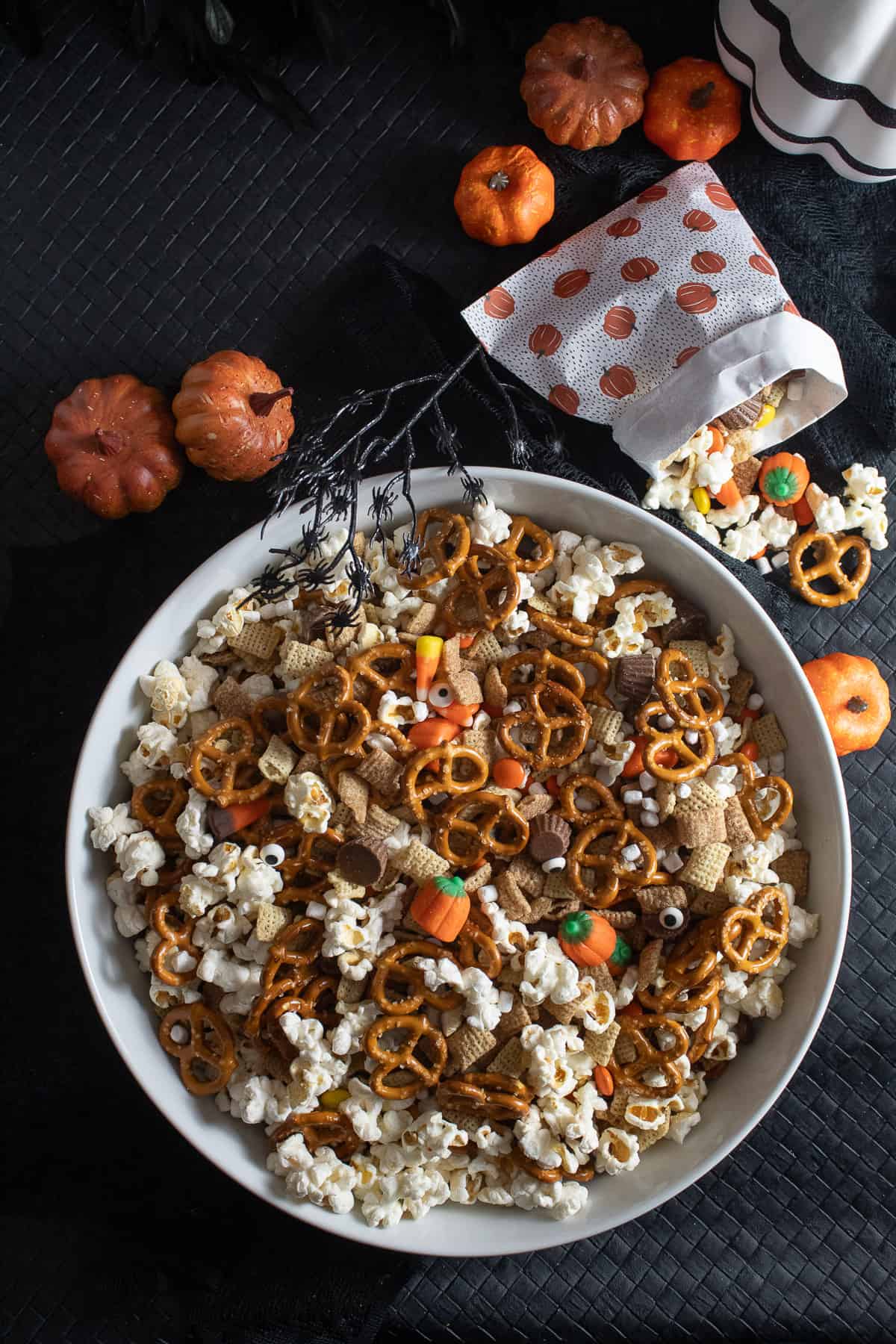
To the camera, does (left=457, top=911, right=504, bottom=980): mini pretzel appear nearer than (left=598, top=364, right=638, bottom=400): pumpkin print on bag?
Yes

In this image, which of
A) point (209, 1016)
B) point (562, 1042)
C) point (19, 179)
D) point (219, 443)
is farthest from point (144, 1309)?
point (19, 179)

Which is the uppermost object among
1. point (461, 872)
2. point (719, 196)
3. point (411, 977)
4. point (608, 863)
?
point (719, 196)

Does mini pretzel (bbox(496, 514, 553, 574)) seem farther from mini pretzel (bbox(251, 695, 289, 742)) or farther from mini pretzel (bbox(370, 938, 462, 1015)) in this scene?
mini pretzel (bbox(370, 938, 462, 1015))

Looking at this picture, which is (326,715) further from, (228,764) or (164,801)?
(164,801)

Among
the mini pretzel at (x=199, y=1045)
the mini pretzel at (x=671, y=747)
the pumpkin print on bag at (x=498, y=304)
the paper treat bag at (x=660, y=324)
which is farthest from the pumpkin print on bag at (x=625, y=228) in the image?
the mini pretzel at (x=199, y=1045)

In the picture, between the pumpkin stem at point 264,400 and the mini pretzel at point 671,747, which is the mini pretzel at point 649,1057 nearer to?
the mini pretzel at point 671,747

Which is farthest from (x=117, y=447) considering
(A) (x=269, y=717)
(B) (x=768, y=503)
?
(B) (x=768, y=503)

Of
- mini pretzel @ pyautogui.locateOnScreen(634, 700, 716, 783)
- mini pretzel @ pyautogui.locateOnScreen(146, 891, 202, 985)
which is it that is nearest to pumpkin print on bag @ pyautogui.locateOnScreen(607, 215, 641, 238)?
mini pretzel @ pyautogui.locateOnScreen(634, 700, 716, 783)
